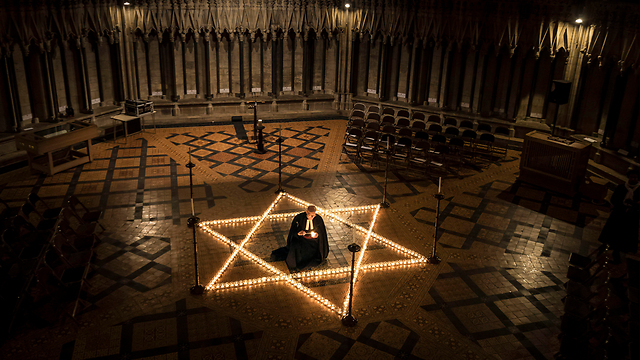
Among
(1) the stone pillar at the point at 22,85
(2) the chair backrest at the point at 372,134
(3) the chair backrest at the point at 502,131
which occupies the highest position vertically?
(1) the stone pillar at the point at 22,85

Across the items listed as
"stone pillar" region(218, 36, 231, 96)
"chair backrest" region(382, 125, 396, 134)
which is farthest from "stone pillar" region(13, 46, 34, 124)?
"chair backrest" region(382, 125, 396, 134)

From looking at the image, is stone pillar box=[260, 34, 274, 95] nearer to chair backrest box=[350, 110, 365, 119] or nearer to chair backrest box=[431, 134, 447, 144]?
chair backrest box=[350, 110, 365, 119]

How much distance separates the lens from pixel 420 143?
1552 cm

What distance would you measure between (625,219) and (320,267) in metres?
6.11

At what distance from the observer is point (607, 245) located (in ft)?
34.9

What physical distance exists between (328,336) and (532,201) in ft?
25.2

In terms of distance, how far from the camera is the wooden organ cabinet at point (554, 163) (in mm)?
13477

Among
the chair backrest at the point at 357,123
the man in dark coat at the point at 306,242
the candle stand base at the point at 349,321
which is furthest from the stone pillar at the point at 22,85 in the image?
the candle stand base at the point at 349,321

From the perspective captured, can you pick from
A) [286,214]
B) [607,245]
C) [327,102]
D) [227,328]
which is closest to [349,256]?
[286,214]

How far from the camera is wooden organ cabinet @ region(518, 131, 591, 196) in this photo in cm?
1348

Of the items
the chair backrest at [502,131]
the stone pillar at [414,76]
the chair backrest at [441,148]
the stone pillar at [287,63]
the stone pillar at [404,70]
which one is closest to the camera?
the chair backrest at [441,148]

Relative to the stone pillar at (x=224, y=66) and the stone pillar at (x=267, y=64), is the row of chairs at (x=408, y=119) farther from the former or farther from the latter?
the stone pillar at (x=224, y=66)

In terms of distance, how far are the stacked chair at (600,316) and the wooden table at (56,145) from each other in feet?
42.1

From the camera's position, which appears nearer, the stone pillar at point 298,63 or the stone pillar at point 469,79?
the stone pillar at point 469,79
